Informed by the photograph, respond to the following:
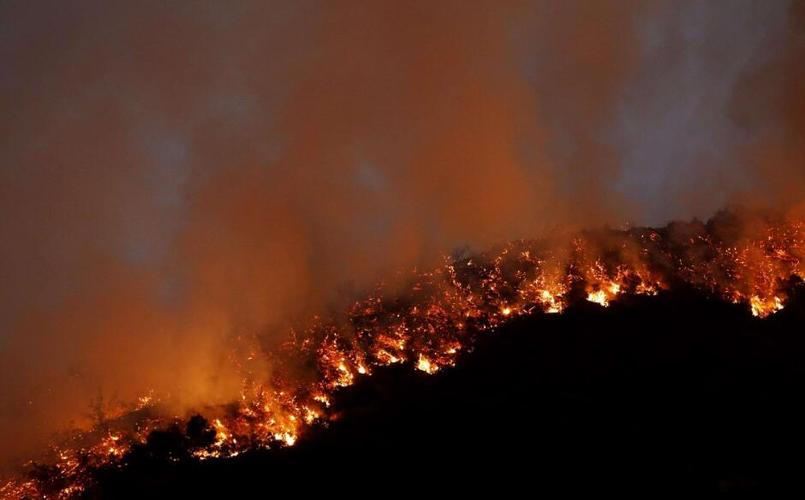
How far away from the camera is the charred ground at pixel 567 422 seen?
11133 mm

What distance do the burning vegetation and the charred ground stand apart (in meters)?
0.45

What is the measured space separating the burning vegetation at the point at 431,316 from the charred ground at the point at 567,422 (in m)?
0.45

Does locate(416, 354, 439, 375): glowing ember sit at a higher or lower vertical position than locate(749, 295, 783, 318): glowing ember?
higher

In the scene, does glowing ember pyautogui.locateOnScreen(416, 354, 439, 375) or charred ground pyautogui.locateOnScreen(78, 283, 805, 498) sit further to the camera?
glowing ember pyautogui.locateOnScreen(416, 354, 439, 375)

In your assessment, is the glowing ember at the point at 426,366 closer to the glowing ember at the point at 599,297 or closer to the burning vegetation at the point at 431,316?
the burning vegetation at the point at 431,316

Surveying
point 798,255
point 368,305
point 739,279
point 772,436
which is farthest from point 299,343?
point 798,255

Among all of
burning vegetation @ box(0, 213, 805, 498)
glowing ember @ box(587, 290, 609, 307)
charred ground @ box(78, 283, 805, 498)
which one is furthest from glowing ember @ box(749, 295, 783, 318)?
glowing ember @ box(587, 290, 609, 307)

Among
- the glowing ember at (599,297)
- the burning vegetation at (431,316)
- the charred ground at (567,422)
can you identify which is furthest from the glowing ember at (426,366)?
the glowing ember at (599,297)

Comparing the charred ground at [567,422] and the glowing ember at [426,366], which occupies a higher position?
the glowing ember at [426,366]

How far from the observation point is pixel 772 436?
36.9 ft

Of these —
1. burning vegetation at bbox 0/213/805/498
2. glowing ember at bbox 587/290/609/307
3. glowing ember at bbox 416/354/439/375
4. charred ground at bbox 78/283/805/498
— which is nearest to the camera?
charred ground at bbox 78/283/805/498

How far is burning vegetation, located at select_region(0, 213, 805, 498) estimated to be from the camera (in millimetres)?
14492

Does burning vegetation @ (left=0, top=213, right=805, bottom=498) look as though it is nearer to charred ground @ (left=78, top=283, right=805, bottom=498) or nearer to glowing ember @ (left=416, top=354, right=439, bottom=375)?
glowing ember @ (left=416, top=354, right=439, bottom=375)

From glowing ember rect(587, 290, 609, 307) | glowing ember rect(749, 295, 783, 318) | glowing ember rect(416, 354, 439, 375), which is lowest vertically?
glowing ember rect(749, 295, 783, 318)
